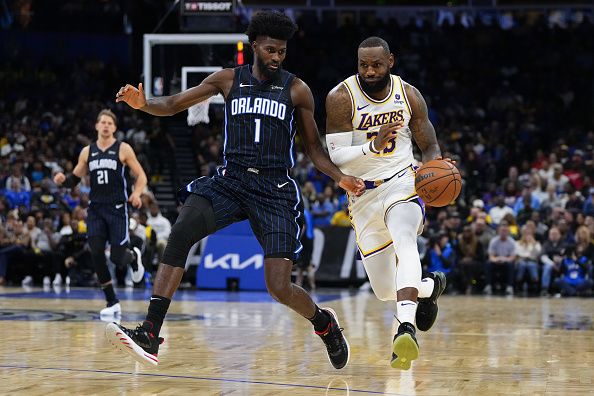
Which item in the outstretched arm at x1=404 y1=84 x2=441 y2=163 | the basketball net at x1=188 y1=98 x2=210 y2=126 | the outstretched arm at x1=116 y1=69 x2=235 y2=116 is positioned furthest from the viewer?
the basketball net at x1=188 y1=98 x2=210 y2=126

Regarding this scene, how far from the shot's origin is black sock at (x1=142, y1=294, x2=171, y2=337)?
5797mm

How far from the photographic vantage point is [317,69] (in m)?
26.4

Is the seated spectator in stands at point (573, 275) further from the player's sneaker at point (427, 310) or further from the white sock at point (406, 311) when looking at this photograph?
the white sock at point (406, 311)

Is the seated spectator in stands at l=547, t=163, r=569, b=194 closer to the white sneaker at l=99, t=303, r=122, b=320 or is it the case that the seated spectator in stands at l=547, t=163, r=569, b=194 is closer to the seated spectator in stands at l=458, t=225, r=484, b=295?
the seated spectator in stands at l=458, t=225, r=484, b=295

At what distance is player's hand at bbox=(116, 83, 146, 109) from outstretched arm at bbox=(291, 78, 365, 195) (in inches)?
36.1

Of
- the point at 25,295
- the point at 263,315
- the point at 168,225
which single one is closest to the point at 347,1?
the point at 168,225

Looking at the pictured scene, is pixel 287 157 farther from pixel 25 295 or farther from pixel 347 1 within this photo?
pixel 347 1

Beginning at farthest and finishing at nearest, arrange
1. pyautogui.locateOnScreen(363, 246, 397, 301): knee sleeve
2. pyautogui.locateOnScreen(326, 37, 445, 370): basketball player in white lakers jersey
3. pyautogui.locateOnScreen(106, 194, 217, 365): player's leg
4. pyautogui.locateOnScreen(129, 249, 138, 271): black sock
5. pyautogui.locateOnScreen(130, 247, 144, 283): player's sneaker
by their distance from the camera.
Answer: pyautogui.locateOnScreen(130, 247, 144, 283): player's sneaker
pyautogui.locateOnScreen(129, 249, 138, 271): black sock
pyautogui.locateOnScreen(363, 246, 397, 301): knee sleeve
pyautogui.locateOnScreen(326, 37, 445, 370): basketball player in white lakers jersey
pyautogui.locateOnScreen(106, 194, 217, 365): player's leg

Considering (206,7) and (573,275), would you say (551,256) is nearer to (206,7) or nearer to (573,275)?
(573,275)

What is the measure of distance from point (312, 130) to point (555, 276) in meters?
11.3

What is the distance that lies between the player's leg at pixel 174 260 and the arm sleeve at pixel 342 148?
113cm

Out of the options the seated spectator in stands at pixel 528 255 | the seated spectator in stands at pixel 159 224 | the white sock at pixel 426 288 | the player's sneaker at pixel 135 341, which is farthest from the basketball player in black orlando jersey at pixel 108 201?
the seated spectator in stands at pixel 528 255

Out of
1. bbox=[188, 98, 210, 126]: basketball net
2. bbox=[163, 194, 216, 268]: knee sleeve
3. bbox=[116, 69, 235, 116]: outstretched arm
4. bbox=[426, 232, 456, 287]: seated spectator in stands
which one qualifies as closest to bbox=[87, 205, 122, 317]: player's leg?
bbox=[116, 69, 235, 116]: outstretched arm

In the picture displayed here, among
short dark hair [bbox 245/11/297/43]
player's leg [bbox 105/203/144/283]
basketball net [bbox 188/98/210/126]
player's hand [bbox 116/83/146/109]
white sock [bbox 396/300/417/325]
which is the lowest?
white sock [bbox 396/300/417/325]
